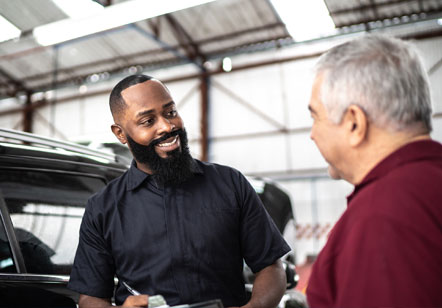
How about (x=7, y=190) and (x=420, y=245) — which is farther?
(x=7, y=190)

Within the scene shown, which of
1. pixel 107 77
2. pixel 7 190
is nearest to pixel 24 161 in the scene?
pixel 7 190

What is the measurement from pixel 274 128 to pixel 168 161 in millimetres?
10988

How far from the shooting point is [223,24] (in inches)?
473

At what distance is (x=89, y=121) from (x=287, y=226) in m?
12.7

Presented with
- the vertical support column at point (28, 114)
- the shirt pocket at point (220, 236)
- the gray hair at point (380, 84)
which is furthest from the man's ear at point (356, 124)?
the vertical support column at point (28, 114)

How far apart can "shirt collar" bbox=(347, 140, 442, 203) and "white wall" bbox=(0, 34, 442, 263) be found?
1136cm

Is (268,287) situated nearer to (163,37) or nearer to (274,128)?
(274,128)

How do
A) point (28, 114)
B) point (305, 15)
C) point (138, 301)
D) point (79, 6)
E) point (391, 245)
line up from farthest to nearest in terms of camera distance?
point (28, 114) → point (305, 15) → point (79, 6) → point (138, 301) → point (391, 245)

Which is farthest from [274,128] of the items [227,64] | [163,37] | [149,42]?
[149,42]

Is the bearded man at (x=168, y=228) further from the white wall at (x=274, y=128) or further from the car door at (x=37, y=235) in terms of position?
the white wall at (x=274, y=128)

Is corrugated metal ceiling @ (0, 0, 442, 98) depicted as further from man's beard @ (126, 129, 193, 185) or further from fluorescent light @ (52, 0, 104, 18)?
man's beard @ (126, 129, 193, 185)

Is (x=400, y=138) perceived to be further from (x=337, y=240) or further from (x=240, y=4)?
(x=240, y=4)

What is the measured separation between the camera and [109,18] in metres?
7.34

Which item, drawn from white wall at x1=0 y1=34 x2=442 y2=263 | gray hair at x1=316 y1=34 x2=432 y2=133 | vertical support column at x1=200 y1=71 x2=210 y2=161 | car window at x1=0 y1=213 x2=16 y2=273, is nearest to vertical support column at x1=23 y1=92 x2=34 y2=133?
white wall at x1=0 y1=34 x2=442 y2=263
